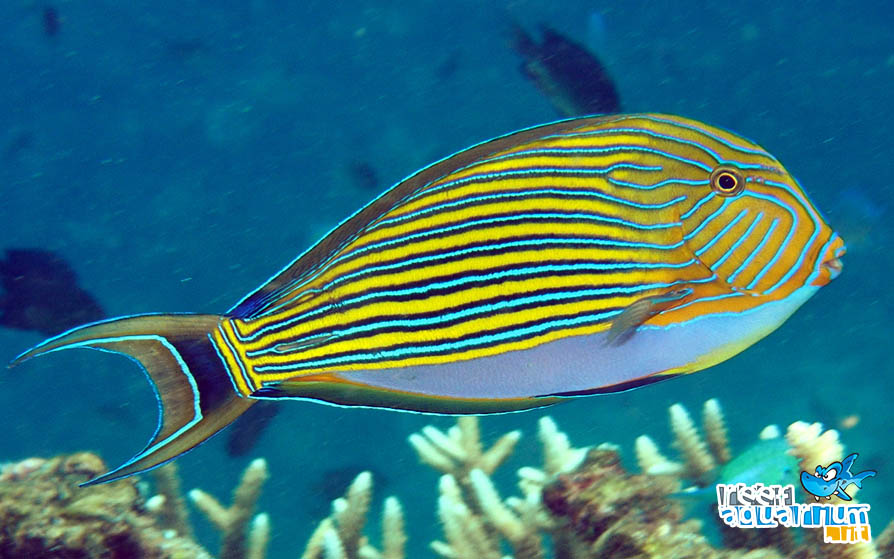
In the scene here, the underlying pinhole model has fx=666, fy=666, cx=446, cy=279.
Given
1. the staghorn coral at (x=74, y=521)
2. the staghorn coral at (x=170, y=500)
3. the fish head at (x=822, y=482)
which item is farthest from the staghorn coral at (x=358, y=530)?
the fish head at (x=822, y=482)

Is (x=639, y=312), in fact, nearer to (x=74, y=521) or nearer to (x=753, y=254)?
(x=753, y=254)

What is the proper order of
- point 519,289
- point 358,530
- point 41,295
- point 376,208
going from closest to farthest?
point 519,289
point 376,208
point 358,530
point 41,295

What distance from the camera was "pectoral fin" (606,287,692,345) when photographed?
4.26ft

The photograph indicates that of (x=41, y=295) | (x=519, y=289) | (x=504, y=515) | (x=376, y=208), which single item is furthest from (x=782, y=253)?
(x=41, y=295)

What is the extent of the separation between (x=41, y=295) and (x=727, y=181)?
11.3 meters

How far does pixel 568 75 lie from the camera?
32.4 ft

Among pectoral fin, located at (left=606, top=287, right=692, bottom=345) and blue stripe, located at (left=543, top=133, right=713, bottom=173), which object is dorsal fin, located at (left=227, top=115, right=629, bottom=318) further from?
pectoral fin, located at (left=606, top=287, right=692, bottom=345)

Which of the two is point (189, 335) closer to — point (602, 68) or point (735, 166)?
point (735, 166)

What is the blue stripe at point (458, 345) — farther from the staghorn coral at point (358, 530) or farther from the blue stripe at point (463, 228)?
the staghorn coral at point (358, 530)

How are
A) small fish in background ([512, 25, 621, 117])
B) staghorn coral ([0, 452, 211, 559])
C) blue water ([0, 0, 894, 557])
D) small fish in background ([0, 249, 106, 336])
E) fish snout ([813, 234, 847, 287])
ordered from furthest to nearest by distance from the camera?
blue water ([0, 0, 894, 557]) < small fish in background ([0, 249, 106, 336]) < small fish in background ([512, 25, 621, 117]) < staghorn coral ([0, 452, 211, 559]) < fish snout ([813, 234, 847, 287])

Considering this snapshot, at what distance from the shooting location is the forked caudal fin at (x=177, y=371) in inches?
56.2

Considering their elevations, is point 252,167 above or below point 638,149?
above

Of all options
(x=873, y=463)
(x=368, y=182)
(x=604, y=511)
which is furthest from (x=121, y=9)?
(x=873, y=463)

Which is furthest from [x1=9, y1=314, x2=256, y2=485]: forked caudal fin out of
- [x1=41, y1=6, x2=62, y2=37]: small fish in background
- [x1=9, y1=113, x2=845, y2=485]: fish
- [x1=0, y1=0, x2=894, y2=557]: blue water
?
[x1=41, y1=6, x2=62, y2=37]: small fish in background
